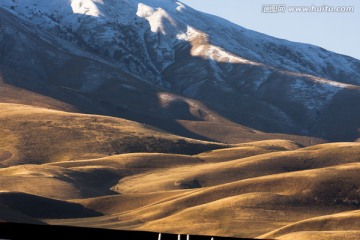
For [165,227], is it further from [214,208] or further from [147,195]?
[147,195]

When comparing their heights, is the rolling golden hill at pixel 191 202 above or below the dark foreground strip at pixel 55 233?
below

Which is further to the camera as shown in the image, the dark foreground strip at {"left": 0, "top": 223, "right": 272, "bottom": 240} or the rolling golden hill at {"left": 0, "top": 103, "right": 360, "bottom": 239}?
the rolling golden hill at {"left": 0, "top": 103, "right": 360, "bottom": 239}

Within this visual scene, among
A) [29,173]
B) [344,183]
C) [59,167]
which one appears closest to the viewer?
[344,183]

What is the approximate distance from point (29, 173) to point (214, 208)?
5715 cm

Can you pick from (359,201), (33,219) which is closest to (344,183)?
(359,201)

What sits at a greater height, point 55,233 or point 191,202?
point 55,233

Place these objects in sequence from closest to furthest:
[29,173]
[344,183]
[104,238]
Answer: [104,238], [344,183], [29,173]

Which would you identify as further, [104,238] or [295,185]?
[295,185]

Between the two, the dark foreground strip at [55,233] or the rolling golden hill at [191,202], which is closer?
the dark foreground strip at [55,233]

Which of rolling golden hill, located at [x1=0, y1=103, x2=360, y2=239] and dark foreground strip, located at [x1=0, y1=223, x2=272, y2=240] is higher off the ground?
dark foreground strip, located at [x1=0, y1=223, x2=272, y2=240]

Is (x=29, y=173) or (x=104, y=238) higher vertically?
(x=104, y=238)

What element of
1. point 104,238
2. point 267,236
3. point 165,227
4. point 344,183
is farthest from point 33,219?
point 104,238

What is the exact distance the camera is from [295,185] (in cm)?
16438

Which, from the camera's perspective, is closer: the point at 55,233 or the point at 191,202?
the point at 55,233
